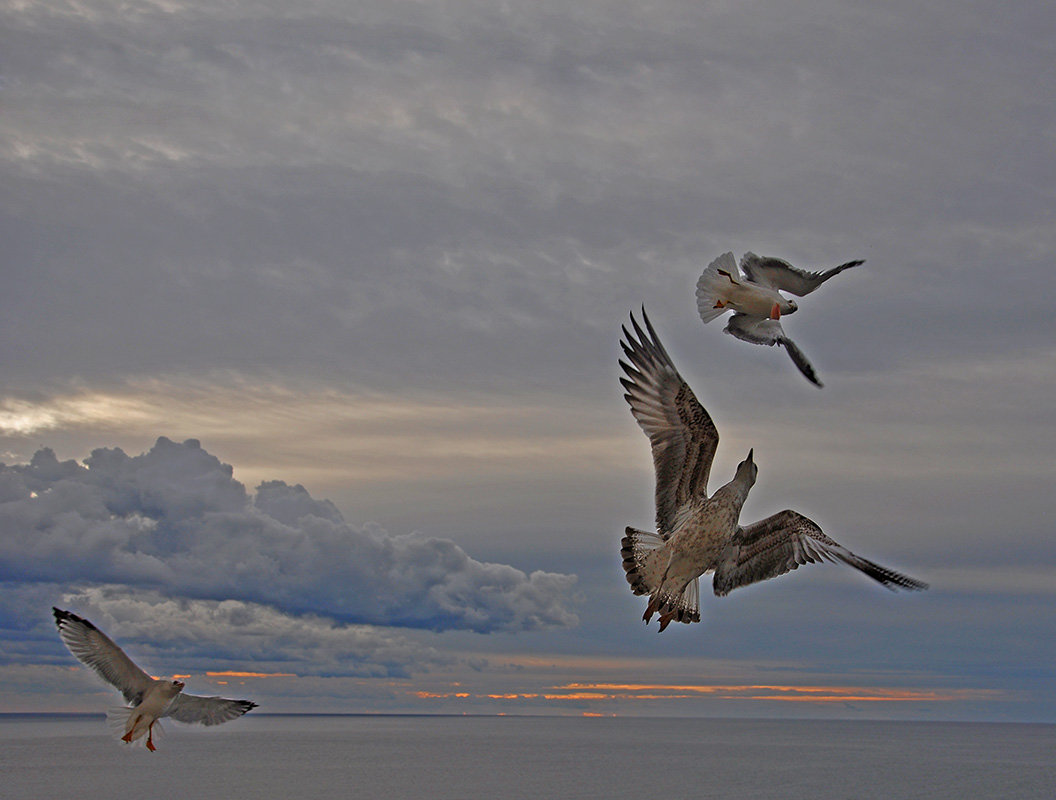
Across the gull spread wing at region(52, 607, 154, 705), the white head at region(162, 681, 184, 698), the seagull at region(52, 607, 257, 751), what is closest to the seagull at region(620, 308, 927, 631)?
the seagull at region(52, 607, 257, 751)

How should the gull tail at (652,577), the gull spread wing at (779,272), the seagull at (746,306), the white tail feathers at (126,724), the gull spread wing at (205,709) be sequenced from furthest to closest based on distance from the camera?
the gull spread wing at (205,709) < the white tail feathers at (126,724) < the gull spread wing at (779,272) < the seagull at (746,306) < the gull tail at (652,577)

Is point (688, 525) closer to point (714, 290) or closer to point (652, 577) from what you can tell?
point (652, 577)

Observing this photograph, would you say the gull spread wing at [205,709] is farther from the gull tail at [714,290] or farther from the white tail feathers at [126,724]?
the gull tail at [714,290]

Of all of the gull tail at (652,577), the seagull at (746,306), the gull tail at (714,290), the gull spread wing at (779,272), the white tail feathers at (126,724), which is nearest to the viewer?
the gull tail at (652,577)

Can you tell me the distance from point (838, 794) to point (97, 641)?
153507mm

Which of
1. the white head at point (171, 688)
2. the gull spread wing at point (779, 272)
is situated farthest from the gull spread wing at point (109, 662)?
the gull spread wing at point (779, 272)

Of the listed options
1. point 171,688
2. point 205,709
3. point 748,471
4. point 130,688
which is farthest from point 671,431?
point 205,709

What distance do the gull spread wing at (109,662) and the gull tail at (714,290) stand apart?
2216 centimetres

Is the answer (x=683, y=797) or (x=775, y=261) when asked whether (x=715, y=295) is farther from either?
(x=683, y=797)

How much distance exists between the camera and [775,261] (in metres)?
16.7

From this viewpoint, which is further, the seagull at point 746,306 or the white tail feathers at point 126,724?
the white tail feathers at point 126,724

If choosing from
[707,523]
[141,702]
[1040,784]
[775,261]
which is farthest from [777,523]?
[1040,784]

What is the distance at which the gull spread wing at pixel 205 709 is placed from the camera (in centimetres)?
3338

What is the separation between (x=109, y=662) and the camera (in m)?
31.2
